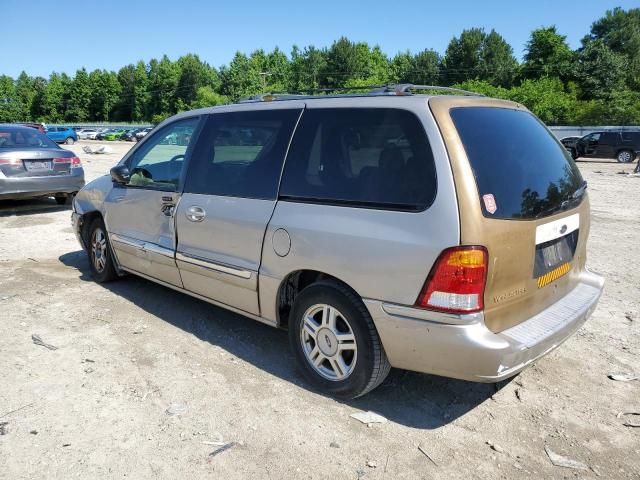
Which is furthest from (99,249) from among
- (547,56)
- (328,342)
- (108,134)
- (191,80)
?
(191,80)

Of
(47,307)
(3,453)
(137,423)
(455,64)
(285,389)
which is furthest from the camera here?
(455,64)

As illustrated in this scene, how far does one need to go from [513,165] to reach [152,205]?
3.00 meters

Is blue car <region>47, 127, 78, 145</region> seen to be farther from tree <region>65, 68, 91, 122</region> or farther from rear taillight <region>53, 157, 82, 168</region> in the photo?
tree <region>65, 68, 91, 122</region>

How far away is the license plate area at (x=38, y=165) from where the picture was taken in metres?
8.98

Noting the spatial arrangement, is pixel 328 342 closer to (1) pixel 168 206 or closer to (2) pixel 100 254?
(1) pixel 168 206

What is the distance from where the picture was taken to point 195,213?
4.00m

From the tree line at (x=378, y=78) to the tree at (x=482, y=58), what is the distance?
0.16m

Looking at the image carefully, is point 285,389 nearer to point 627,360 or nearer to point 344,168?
point 344,168

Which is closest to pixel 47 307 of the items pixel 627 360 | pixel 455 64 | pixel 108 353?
pixel 108 353

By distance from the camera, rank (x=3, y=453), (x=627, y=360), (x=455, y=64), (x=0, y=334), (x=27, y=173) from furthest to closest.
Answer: (x=455, y=64) < (x=27, y=173) < (x=0, y=334) < (x=627, y=360) < (x=3, y=453)

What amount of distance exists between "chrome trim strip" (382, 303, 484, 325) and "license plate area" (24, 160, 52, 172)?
27.5 feet

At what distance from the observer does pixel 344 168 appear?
3182mm

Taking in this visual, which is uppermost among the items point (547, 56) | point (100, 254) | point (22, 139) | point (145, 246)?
point (547, 56)

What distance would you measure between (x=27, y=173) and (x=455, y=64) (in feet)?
288
